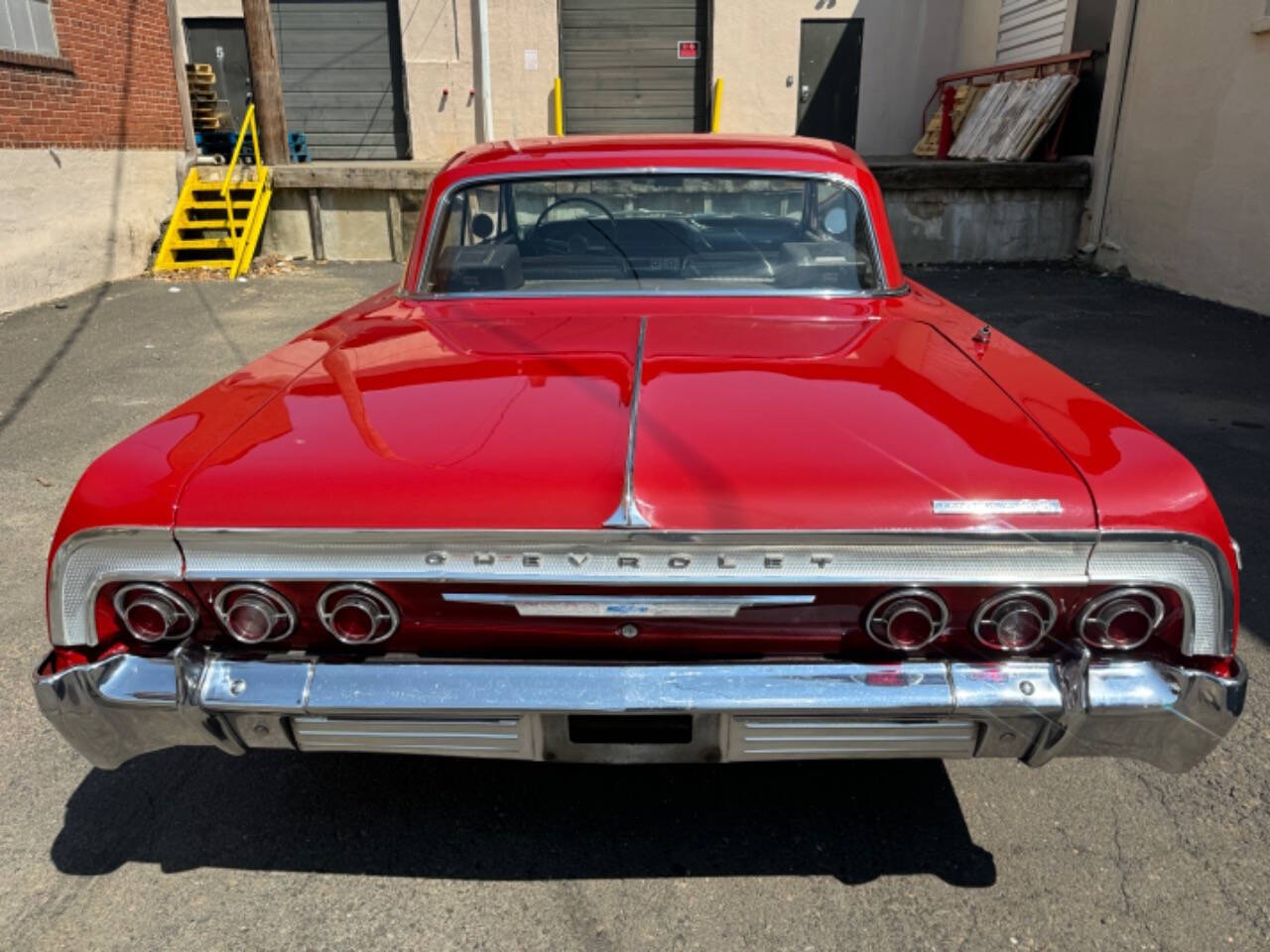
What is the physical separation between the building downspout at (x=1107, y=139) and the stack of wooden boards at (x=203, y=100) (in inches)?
469

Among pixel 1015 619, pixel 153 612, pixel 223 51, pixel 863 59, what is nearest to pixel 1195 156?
pixel 863 59

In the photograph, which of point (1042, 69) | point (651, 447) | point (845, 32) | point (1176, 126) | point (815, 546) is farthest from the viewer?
point (845, 32)

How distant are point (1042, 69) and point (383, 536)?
519 inches

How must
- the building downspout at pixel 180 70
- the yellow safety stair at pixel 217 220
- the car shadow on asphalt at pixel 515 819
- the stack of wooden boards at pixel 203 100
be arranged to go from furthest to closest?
the stack of wooden boards at pixel 203 100
the building downspout at pixel 180 70
the yellow safety stair at pixel 217 220
the car shadow on asphalt at pixel 515 819

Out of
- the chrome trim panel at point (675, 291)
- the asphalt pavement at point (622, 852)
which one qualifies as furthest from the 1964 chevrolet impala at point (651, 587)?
the chrome trim panel at point (675, 291)

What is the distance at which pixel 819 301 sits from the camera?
3.08 meters

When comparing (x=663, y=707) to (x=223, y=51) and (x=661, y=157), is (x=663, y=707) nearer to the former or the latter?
(x=661, y=157)

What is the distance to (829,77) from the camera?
15.2 m

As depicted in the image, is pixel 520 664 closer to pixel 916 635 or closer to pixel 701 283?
pixel 916 635

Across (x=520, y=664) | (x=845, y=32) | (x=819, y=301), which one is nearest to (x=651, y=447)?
(x=520, y=664)

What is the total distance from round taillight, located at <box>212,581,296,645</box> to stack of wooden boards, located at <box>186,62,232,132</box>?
14290 millimetres

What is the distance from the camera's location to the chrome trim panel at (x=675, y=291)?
123 inches

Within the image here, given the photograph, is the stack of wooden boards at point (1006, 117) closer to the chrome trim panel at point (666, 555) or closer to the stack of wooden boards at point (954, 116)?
the stack of wooden boards at point (954, 116)

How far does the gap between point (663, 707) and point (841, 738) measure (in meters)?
0.37
